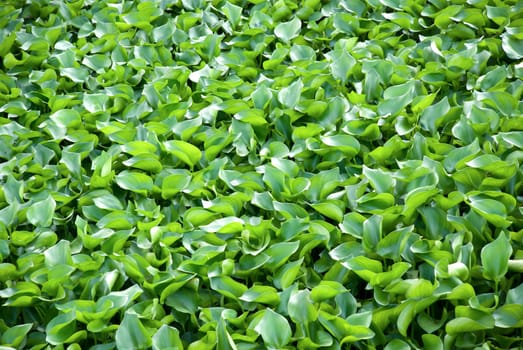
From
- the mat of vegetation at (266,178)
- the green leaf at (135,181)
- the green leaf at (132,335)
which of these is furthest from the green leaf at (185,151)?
the green leaf at (132,335)

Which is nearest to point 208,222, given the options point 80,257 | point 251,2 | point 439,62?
point 80,257

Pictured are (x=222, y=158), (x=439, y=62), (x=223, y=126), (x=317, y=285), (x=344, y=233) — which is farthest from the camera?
(x=439, y=62)

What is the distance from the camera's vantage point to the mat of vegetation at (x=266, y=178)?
4.62ft

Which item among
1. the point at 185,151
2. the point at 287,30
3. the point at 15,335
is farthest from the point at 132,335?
the point at 287,30

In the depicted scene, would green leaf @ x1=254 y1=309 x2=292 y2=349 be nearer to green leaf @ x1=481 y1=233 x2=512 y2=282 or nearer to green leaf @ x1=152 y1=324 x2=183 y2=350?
green leaf @ x1=152 y1=324 x2=183 y2=350

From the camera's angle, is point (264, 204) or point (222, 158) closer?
point (264, 204)

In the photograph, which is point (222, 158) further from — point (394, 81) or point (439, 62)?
point (439, 62)

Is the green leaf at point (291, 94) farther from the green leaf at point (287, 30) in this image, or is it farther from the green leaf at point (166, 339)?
the green leaf at point (166, 339)

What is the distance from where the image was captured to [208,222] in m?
1.66

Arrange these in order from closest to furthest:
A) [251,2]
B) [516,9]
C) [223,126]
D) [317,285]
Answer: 1. [317,285]
2. [223,126]
3. [516,9]
4. [251,2]

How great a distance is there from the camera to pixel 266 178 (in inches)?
68.0

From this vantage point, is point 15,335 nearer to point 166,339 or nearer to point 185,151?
point 166,339

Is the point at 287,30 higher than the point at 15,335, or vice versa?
the point at 287,30

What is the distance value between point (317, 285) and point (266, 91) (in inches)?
29.0
